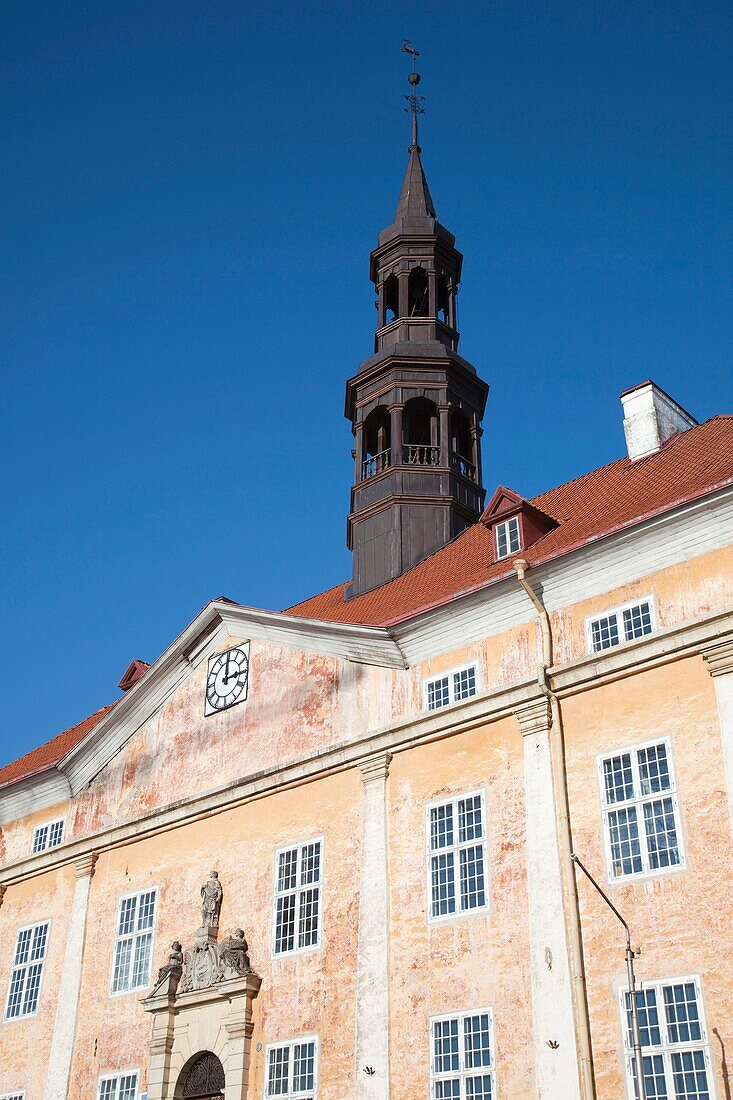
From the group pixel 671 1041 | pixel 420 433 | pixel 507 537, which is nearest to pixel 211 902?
pixel 507 537

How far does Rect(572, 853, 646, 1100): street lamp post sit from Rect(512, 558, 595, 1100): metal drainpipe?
1.04ft

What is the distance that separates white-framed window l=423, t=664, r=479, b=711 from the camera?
2047cm

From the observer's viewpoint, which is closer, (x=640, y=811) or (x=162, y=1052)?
(x=640, y=811)

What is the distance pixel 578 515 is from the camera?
73.2ft

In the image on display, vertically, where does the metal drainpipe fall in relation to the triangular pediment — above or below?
below

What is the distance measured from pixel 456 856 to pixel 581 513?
672cm

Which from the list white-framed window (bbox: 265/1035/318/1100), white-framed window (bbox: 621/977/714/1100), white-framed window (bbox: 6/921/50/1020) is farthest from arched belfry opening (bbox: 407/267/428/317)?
white-framed window (bbox: 621/977/714/1100)

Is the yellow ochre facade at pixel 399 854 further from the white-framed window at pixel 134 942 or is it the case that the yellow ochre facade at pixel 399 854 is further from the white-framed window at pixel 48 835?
the white-framed window at pixel 48 835

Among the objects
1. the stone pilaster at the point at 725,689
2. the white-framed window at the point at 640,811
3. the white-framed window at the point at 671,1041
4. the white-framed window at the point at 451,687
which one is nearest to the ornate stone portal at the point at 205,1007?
the white-framed window at the point at 451,687

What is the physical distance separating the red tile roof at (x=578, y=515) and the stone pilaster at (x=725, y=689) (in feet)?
7.56

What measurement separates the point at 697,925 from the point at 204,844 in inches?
407

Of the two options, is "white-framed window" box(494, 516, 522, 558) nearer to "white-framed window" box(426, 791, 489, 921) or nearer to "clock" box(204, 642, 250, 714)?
"white-framed window" box(426, 791, 489, 921)

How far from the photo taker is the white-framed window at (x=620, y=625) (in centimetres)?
1864

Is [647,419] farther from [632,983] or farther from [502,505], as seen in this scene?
[632,983]
